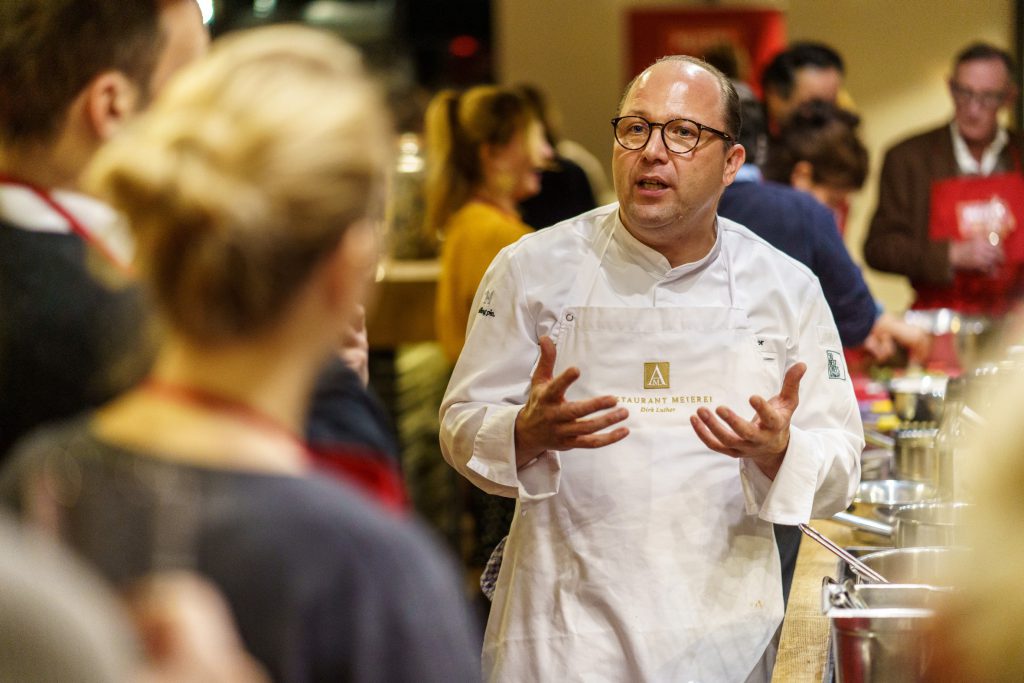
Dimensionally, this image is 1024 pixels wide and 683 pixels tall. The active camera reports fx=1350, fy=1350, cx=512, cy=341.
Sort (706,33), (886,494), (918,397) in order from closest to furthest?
(886,494)
(918,397)
(706,33)

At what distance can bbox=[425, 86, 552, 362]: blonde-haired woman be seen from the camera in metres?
4.11

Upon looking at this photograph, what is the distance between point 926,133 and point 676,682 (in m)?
A: 3.21

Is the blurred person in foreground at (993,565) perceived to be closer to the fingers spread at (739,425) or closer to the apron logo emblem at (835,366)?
the fingers spread at (739,425)

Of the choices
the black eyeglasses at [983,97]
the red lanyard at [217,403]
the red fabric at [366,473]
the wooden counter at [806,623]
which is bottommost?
the wooden counter at [806,623]

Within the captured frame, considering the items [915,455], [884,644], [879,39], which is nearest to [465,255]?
[915,455]

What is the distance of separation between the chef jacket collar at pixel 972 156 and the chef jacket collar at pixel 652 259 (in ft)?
9.13

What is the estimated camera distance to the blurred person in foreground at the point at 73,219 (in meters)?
1.20

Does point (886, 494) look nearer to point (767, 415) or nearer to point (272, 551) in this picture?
point (767, 415)

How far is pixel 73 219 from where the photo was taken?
4.28 feet

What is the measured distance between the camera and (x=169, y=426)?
35.7 inches

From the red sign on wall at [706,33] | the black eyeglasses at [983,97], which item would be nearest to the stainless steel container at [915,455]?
the black eyeglasses at [983,97]

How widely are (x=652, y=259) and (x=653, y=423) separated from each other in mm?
275

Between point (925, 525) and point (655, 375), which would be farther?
point (925, 525)

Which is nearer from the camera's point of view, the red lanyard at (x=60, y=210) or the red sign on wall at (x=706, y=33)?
the red lanyard at (x=60, y=210)
